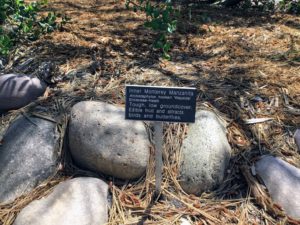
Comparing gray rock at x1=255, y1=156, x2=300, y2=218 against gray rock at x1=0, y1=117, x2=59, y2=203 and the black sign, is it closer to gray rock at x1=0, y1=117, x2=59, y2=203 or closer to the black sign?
the black sign

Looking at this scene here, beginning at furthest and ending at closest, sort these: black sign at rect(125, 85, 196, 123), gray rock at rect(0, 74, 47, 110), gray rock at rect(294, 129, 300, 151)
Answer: gray rock at rect(0, 74, 47, 110) → gray rock at rect(294, 129, 300, 151) → black sign at rect(125, 85, 196, 123)

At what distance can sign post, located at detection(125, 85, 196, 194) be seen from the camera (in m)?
2.49

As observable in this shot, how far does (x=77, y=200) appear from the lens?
2682 mm

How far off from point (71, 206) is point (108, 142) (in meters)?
0.52

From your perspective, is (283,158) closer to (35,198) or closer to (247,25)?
(35,198)

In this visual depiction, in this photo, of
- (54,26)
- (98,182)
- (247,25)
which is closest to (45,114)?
(98,182)

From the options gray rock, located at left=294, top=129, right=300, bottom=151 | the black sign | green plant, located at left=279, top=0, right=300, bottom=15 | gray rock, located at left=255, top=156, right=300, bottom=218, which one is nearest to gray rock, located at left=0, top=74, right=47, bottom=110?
the black sign

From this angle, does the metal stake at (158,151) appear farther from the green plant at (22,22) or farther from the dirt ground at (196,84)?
the green plant at (22,22)

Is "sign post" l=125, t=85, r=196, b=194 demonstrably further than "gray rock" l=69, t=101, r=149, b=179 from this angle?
No

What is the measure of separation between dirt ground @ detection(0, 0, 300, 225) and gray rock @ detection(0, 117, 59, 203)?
0.08 m

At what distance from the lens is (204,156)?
289cm

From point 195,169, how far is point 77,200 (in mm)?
844

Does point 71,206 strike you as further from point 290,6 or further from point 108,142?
point 290,6

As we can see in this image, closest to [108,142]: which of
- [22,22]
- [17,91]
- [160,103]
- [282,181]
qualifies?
[160,103]
